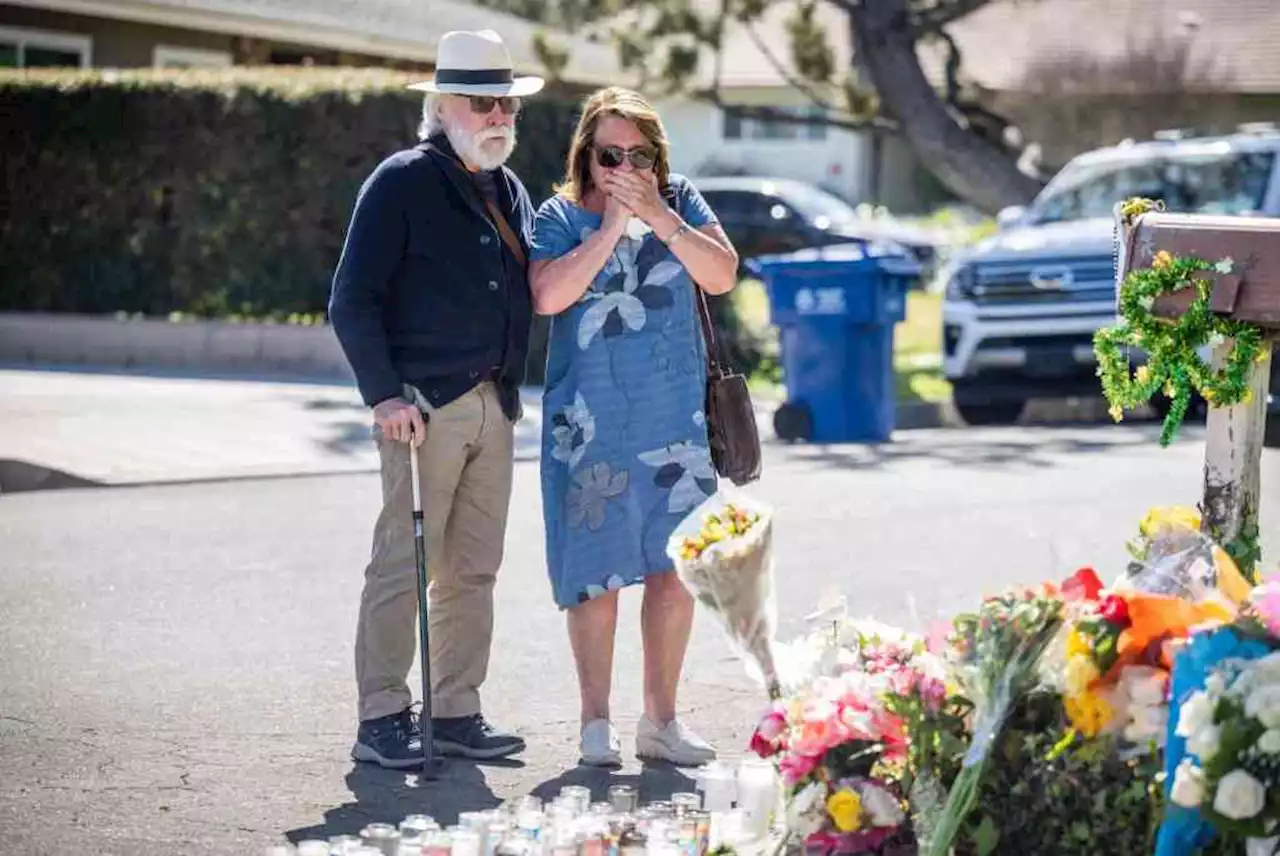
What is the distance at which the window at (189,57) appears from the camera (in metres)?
23.5

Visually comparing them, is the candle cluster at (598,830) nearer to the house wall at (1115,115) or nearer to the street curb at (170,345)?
the street curb at (170,345)

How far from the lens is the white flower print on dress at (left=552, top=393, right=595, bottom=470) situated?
20.4 ft

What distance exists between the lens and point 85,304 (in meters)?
18.8

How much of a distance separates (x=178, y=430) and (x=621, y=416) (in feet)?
26.6

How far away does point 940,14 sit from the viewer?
74.1 ft

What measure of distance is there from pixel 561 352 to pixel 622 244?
0.35 m

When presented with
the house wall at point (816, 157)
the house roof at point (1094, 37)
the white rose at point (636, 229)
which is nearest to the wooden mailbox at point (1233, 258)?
the white rose at point (636, 229)

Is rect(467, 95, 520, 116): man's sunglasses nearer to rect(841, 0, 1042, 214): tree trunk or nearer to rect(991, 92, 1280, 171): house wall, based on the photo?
rect(841, 0, 1042, 214): tree trunk

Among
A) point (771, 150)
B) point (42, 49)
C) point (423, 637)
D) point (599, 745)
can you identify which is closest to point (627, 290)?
point (423, 637)

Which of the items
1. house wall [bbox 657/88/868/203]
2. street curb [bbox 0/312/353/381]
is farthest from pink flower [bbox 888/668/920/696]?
house wall [bbox 657/88/868/203]

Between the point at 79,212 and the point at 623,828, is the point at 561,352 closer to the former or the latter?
the point at 623,828

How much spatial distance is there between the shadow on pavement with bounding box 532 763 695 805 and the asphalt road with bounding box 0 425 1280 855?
1 centimetres

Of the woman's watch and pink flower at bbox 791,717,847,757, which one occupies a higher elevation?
the woman's watch

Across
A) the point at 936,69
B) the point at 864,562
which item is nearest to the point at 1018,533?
the point at 864,562
